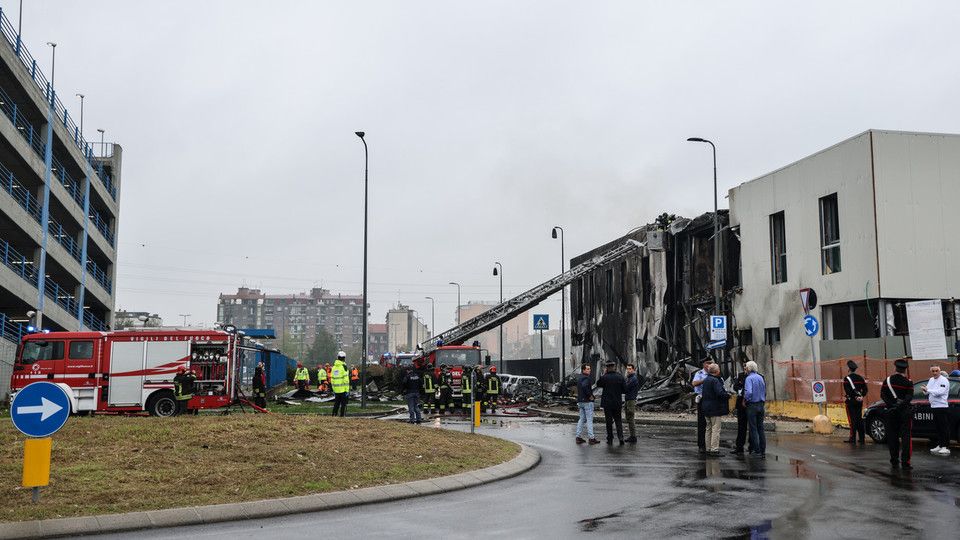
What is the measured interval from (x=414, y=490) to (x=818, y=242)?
21.7 m

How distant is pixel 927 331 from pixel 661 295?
68.6 ft

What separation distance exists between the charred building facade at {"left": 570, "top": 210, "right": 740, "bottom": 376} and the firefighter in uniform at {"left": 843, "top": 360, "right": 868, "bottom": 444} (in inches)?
562

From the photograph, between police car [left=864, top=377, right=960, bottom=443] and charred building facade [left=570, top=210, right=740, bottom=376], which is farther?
charred building facade [left=570, top=210, right=740, bottom=376]

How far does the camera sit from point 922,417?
57.8 feet

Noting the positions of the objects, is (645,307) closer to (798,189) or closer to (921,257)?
(798,189)

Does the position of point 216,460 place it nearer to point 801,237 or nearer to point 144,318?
point 801,237

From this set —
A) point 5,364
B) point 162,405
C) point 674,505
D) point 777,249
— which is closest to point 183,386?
point 162,405

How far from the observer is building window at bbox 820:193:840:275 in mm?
27969

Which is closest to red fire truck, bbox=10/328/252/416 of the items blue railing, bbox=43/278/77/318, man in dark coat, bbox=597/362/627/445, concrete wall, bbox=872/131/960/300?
man in dark coat, bbox=597/362/627/445

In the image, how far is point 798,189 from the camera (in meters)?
29.9

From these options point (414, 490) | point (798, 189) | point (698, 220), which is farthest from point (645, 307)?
point (414, 490)

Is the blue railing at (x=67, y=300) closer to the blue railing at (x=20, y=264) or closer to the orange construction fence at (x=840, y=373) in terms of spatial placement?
the blue railing at (x=20, y=264)

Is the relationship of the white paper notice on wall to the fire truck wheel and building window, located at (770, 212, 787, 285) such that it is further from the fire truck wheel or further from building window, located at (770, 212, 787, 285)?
the fire truck wheel

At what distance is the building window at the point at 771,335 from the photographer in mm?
31281
